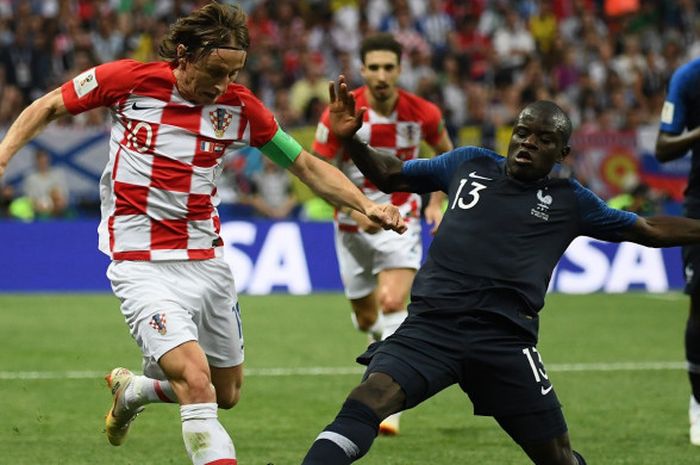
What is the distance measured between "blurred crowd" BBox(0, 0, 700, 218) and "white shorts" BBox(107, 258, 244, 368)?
13018mm

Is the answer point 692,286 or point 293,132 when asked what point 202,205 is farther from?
point 293,132

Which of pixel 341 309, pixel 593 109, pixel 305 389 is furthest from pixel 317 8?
pixel 305 389

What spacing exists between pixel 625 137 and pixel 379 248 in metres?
10.8

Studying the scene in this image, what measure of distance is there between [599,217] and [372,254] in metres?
3.84

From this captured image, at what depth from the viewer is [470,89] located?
69.7 feet

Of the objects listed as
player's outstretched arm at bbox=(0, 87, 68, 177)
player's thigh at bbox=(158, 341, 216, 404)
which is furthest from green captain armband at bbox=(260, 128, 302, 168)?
player's thigh at bbox=(158, 341, 216, 404)

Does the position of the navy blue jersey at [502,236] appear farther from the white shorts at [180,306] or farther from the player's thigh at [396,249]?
the player's thigh at [396,249]

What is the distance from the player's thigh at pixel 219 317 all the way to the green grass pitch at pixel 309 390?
1.10 meters

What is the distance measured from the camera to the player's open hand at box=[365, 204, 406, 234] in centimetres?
616

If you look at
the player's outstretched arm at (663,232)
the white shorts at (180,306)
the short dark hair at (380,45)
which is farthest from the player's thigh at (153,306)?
the short dark hair at (380,45)

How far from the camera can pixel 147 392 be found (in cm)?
698

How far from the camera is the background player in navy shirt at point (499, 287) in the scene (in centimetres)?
557

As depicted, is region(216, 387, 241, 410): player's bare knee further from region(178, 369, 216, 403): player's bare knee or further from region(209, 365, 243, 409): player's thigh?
region(178, 369, 216, 403): player's bare knee

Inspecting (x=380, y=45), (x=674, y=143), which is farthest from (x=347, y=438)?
A: (x=380, y=45)
